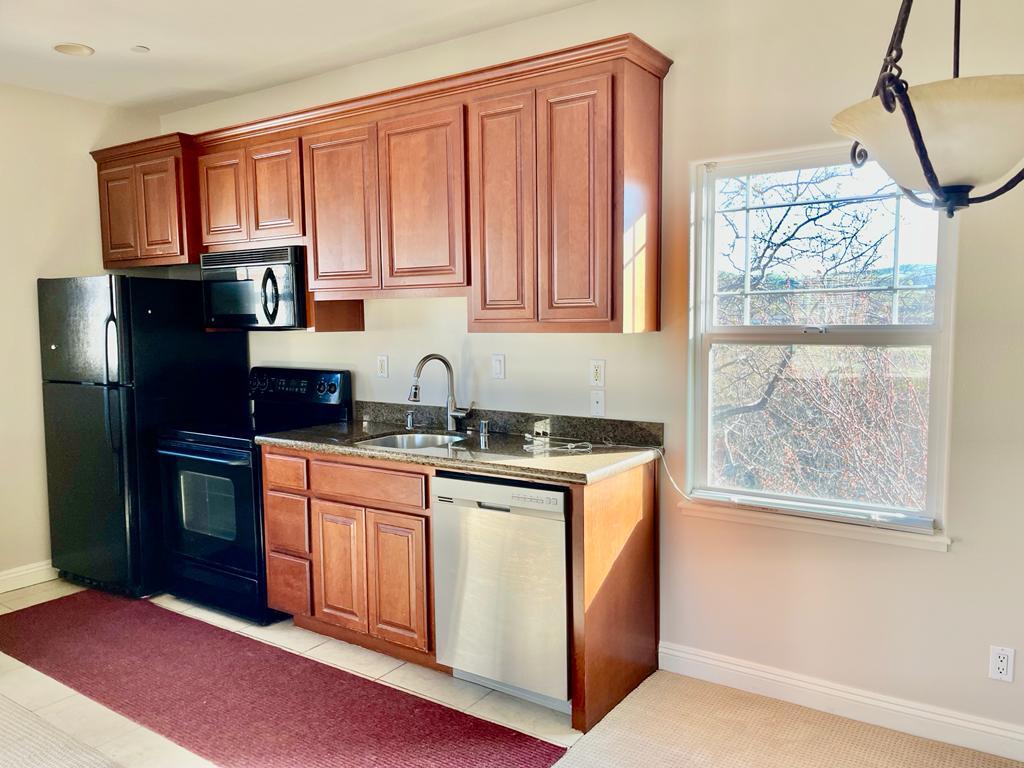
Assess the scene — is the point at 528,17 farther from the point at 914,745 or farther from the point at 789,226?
the point at 914,745

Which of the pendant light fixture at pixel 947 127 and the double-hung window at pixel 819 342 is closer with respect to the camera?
the pendant light fixture at pixel 947 127

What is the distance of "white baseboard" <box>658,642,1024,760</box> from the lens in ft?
7.71

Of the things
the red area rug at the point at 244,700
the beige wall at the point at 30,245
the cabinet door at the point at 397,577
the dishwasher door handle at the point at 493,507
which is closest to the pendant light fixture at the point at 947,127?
the dishwasher door handle at the point at 493,507

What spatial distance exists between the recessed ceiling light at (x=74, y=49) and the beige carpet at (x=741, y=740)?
140 inches

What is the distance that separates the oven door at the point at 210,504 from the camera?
11.1ft

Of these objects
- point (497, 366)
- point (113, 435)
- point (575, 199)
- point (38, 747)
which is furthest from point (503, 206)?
point (38, 747)

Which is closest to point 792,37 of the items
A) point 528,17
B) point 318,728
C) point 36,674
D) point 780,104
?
point 780,104

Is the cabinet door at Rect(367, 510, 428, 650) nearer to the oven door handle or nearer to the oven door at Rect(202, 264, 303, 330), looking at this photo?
the oven door handle

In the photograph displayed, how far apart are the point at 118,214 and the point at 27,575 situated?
2026 millimetres

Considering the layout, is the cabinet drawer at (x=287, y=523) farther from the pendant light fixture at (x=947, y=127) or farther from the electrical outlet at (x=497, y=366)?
the pendant light fixture at (x=947, y=127)

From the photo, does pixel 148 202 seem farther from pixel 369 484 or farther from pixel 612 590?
pixel 612 590

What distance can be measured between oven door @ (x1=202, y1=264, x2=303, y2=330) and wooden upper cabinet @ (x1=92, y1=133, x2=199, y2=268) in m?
0.24

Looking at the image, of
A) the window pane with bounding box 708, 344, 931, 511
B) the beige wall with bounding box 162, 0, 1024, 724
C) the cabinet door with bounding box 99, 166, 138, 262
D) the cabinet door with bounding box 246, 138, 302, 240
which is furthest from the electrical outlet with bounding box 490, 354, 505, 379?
the cabinet door with bounding box 99, 166, 138, 262

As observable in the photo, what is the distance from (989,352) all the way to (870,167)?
0.71 meters
